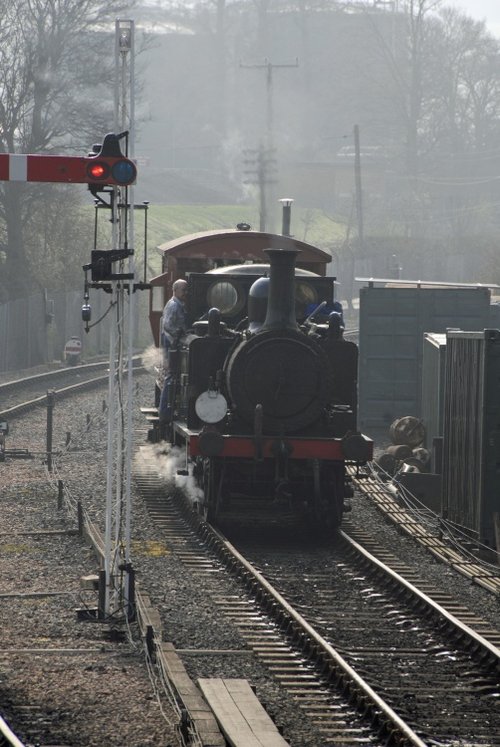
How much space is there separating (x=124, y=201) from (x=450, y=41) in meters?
A: 69.7

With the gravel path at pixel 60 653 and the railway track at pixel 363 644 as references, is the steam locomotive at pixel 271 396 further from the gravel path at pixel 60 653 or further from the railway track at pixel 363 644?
the gravel path at pixel 60 653

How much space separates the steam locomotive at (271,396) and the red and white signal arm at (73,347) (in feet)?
67.0

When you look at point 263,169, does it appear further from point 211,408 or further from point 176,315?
point 211,408

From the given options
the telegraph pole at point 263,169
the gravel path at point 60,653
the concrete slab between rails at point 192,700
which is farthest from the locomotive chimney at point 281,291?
the telegraph pole at point 263,169

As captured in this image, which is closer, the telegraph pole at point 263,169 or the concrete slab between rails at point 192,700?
the concrete slab between rails at point 192,700

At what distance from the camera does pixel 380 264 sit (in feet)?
185

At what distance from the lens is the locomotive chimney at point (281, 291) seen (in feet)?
42.1

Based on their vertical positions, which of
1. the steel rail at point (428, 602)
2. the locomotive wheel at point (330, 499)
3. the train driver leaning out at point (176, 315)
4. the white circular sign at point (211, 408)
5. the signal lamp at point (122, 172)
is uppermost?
the signal lamp at point (122, 172)

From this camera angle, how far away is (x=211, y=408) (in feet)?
42.9

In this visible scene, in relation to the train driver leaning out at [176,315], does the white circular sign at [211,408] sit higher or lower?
lower

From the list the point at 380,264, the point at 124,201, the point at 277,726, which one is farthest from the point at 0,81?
the point at 277,726

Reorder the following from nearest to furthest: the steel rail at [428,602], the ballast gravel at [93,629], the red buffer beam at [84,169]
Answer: the ballast gravel at [93,629] → the steel rail at [428,602] → the red buffer beam at [84,169]

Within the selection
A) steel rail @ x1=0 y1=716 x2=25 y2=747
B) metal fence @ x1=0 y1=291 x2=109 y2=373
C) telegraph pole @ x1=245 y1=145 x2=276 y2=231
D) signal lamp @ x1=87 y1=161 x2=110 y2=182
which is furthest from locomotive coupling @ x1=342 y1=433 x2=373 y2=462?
telegraph pole @ x1=245 y1=145 x2=276 y2=231

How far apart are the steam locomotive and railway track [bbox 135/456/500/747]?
773 millimetres
